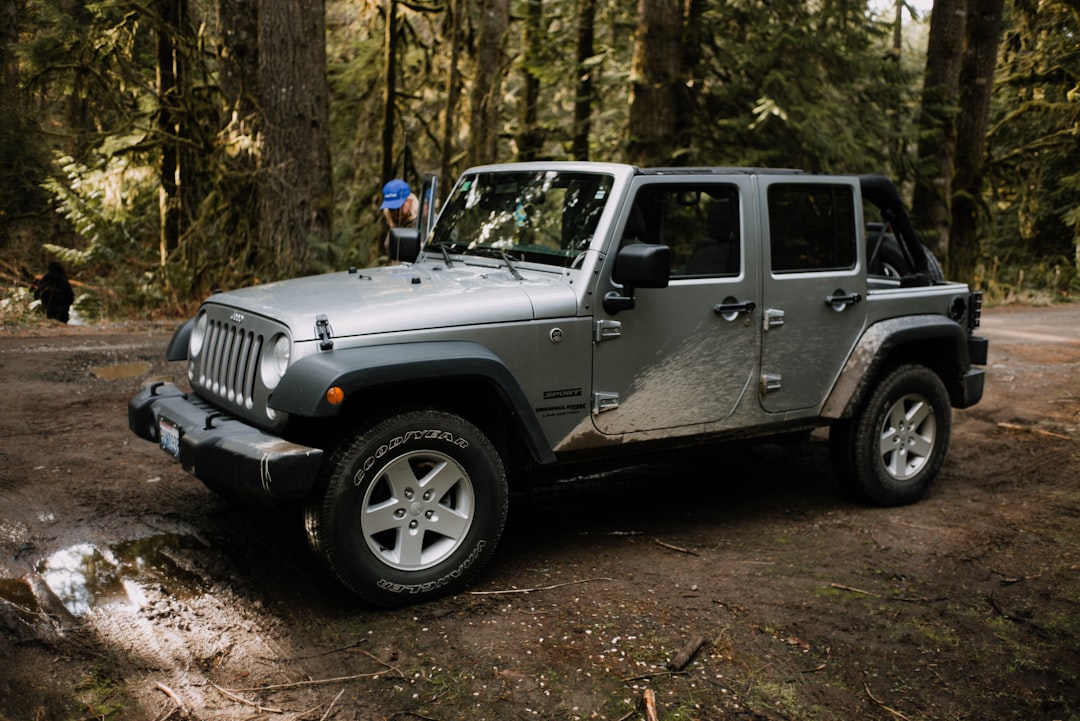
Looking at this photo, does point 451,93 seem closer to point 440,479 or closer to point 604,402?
point 604,402

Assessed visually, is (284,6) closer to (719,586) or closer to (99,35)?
(99,35)

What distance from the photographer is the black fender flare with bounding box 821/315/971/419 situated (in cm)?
574

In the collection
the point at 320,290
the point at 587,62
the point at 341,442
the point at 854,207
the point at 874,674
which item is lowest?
the point at 874,674

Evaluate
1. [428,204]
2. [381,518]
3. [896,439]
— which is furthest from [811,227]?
[381,518]

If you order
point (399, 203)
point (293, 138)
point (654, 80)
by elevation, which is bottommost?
point (399, 203)

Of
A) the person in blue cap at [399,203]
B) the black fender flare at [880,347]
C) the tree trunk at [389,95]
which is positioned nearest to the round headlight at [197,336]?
the black fender flare at [880,347]

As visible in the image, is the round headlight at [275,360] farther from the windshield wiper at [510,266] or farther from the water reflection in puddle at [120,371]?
the water reflection in puddle at [120,371]

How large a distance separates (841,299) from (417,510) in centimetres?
289

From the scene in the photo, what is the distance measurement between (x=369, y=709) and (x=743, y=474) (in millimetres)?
4128

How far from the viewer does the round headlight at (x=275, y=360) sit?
13.7ft

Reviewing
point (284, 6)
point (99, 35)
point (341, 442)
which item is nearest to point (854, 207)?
point (341, 442)

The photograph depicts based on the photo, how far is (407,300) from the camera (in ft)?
14.5

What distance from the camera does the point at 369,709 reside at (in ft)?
11.2

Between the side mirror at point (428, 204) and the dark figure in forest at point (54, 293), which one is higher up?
the side mirror at point (428, 204)
